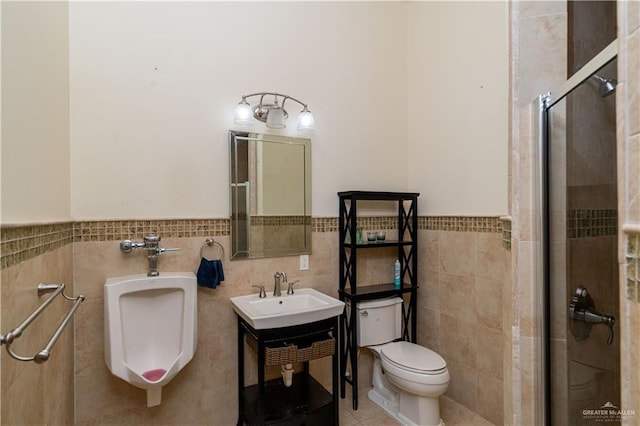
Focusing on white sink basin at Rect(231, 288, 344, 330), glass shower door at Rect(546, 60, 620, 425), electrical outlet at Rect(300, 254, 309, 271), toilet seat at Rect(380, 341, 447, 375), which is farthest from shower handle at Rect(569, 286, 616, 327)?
electrical outlet at Rect(300, 254, 309, 271)

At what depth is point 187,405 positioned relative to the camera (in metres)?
1.99

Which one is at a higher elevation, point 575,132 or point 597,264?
point 575,132

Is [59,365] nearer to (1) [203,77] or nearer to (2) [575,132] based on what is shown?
(1) [203,77]

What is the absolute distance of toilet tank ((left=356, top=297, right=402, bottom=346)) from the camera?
2338 millimetres

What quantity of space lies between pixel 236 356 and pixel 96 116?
1577mm

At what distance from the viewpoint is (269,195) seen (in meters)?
2.26

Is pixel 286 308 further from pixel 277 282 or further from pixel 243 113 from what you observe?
pixel 243 113

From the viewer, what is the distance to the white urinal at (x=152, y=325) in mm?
1648

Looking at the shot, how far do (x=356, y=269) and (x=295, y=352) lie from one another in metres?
0.85

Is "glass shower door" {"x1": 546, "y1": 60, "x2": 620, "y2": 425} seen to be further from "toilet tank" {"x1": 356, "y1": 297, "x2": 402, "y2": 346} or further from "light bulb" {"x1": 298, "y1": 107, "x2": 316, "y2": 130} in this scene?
"light bulb" {"x1": 298, "y1": 107, "x2": 316, "y2": 130}

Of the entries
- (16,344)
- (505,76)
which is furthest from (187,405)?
(505,76)

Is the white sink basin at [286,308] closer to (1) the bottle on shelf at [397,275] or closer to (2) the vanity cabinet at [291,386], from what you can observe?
(2) the vanity cabinet at [291,386]

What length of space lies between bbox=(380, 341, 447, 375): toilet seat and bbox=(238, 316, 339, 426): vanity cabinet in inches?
15.3

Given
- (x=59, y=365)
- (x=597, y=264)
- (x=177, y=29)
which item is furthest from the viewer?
(x=177, y=29)
